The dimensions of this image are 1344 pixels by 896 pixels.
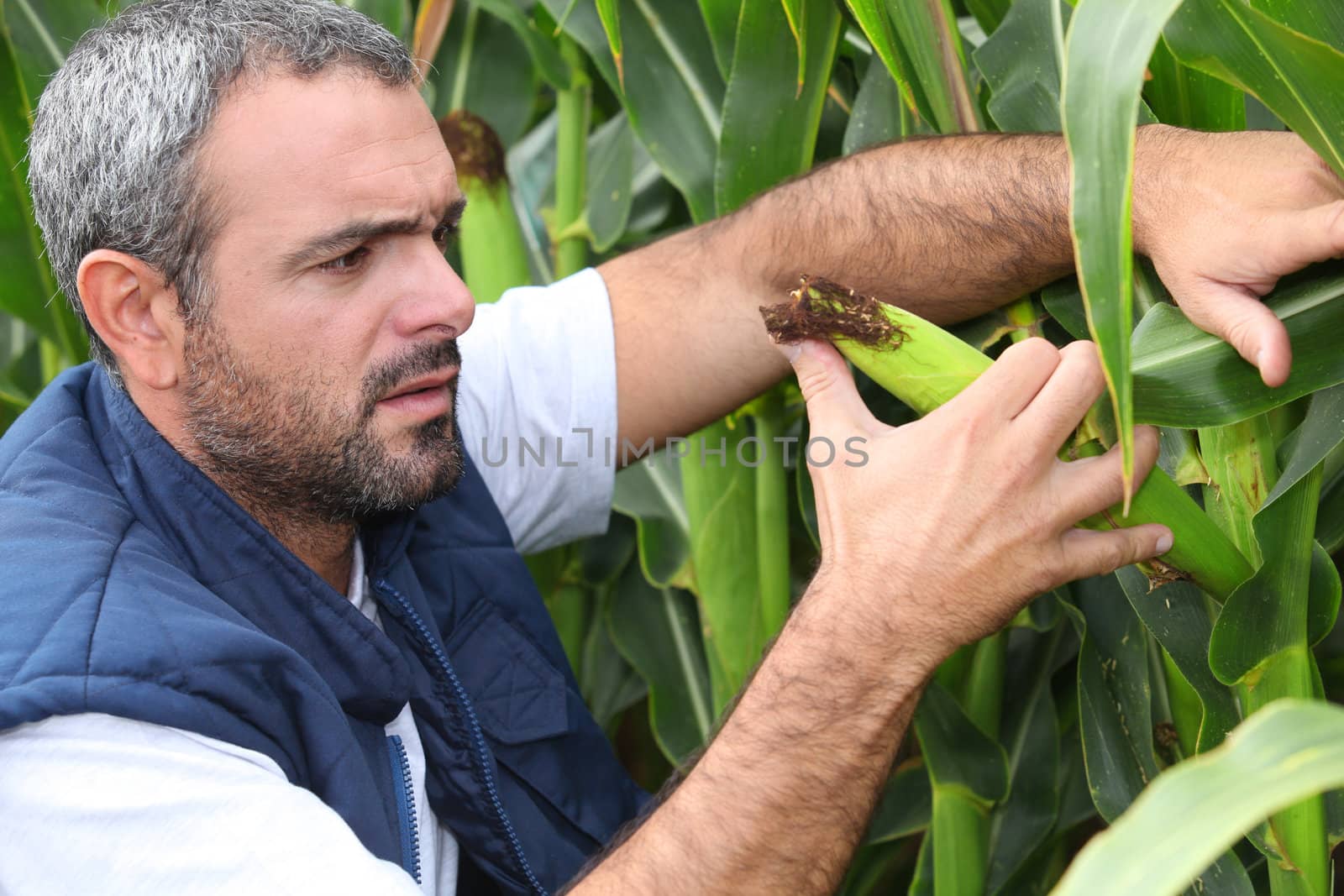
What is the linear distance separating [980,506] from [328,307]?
0.48 m

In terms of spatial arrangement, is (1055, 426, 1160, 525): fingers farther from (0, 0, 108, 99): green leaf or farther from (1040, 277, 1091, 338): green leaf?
(0, 0, 108, 99): green leaf

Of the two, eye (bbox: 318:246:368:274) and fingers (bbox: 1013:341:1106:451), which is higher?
eye (bbox: 318:246:368:274)

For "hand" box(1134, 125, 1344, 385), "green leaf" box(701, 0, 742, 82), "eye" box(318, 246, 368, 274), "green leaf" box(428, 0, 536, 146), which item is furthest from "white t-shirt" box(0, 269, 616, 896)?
"green leaf" box(428, 0, 536, 146)

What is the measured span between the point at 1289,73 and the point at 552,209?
0.96 meters

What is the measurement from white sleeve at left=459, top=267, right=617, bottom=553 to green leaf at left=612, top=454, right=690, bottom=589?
8 centimetres

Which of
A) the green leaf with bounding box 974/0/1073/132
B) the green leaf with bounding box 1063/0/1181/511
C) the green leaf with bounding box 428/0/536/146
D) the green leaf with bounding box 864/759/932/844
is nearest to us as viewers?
the green leaf with bounding box 1063/0/1181/511

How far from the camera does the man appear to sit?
65cm

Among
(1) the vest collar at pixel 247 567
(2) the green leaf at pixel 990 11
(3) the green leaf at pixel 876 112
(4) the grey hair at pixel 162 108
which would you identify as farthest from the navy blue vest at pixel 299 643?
(2) the green leaf at pixel 990 11

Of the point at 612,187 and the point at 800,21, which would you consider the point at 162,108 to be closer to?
the point at 800,21

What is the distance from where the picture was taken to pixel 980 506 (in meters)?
0.63

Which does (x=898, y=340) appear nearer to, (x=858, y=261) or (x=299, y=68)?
(x=858, y=261)

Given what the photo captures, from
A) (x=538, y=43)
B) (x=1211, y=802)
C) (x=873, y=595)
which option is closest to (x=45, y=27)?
(x=538, y=43)

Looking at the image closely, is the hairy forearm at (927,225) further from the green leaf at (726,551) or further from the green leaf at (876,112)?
the green leaf at (726,551)

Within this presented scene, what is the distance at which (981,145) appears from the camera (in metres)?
0.84
